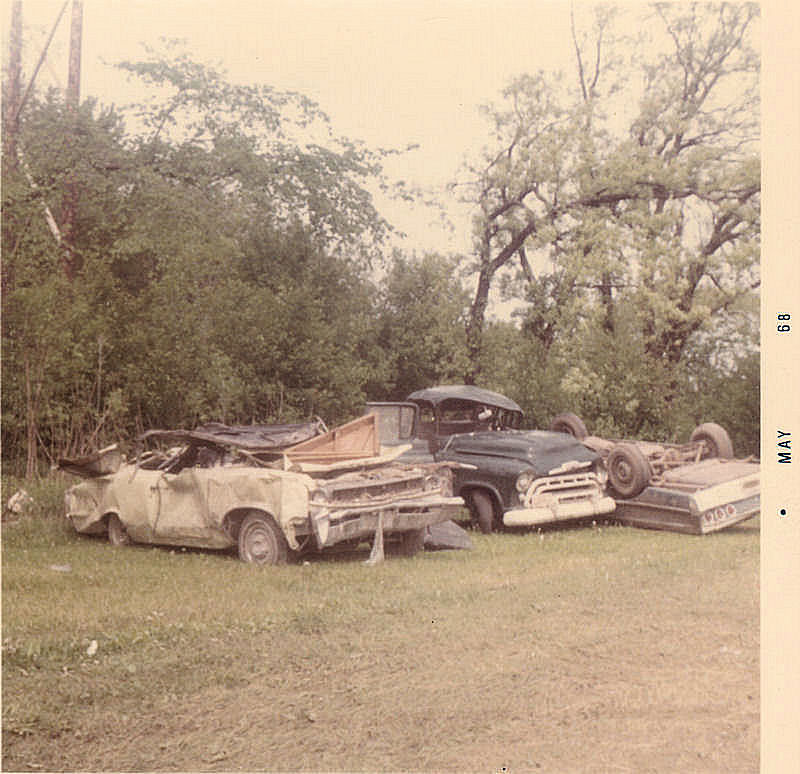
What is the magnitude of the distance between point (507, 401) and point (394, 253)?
1347mm

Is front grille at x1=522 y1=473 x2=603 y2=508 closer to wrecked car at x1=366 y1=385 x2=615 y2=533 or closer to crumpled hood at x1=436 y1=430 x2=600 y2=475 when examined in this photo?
wrecked car at x1=366 y1=385 x2=615 y2=533

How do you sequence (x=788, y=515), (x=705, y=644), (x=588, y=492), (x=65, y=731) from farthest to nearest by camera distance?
1. (x=588, y=492)
2. (x=788, y=515)
3. (x=705, y=644)
4. (x=65, y=731)

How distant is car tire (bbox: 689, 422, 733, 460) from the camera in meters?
6.45

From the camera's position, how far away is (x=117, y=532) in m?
6.34

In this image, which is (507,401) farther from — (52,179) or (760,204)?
(52,179)

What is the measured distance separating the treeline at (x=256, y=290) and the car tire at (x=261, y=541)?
72 cm

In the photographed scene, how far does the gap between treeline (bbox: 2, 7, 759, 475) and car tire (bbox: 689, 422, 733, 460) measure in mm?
135

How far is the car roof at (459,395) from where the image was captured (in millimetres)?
6395

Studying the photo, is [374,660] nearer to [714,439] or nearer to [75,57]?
[714,439]

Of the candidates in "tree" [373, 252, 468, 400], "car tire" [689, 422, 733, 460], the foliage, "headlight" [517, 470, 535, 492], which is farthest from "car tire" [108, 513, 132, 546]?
"car tire" [689, 422, 733, 460]

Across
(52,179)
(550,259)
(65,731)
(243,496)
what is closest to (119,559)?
(243,496)

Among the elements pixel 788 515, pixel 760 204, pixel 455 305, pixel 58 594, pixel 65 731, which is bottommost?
pixel 65 731

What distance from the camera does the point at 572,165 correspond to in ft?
21.4

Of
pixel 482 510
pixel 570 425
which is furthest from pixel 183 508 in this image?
pixel 570 425
